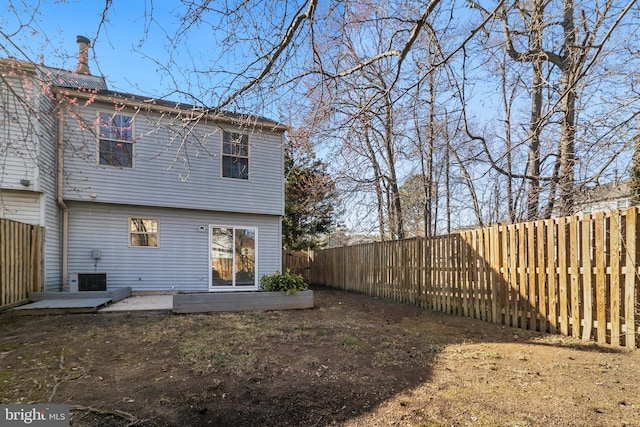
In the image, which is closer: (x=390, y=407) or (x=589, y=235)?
(x=390, y=407)

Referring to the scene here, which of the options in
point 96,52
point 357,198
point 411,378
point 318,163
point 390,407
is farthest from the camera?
point 318,163

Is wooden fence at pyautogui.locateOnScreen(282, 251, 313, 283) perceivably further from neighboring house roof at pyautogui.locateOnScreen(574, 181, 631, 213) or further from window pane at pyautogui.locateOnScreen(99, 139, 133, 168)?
neighboring house roof at pyautogui.locateOnScreen(574, 181, 631, 213)

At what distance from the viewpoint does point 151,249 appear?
30.8 feet

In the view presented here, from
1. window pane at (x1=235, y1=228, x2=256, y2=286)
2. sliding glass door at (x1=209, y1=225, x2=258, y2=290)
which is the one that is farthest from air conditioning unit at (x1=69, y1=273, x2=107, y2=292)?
window pane at (x1=235, y1=228, x2=256, y2=286)

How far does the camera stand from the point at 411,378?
327 centimetres

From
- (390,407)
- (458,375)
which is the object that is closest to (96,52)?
(390,407)

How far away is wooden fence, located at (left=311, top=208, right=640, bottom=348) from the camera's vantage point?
400 cm

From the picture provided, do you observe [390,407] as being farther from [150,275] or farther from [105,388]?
[150,275]

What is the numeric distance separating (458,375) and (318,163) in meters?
13.2

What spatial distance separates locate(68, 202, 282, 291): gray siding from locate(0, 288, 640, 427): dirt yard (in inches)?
136

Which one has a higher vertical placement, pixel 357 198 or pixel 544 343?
pixel 357 198

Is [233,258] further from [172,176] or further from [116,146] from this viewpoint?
[116,146]

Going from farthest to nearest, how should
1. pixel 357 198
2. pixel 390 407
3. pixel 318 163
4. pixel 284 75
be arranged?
pixel 318 163
pixel 357 198
pixel 284 75
pixel 390 407

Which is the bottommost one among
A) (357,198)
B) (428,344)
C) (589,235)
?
(428,344)
